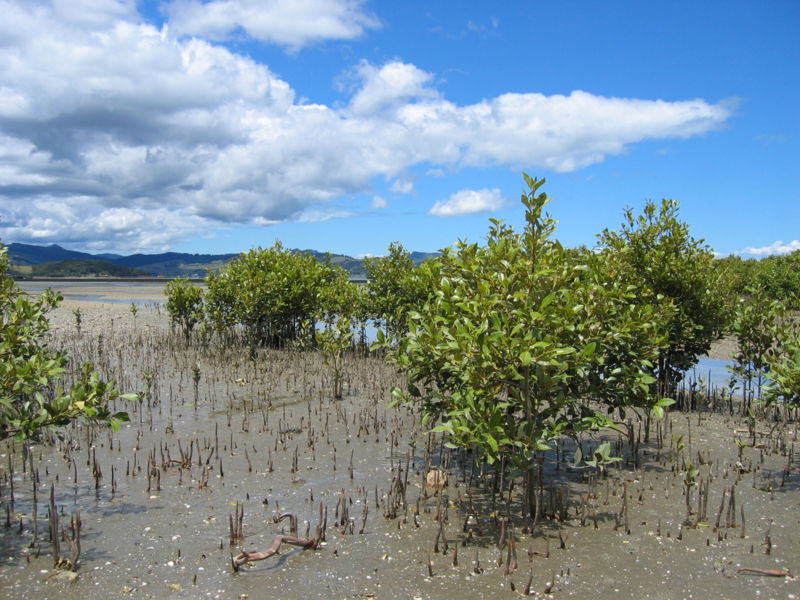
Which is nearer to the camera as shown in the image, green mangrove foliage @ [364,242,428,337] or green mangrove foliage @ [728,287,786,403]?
green mangrove foliage @ [728,287,786,403]

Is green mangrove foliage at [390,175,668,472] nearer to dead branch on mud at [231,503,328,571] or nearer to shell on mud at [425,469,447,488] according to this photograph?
shell on mud at [425,469,447,488]

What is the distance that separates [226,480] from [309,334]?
33.0ft

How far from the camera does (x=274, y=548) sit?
16.9ft

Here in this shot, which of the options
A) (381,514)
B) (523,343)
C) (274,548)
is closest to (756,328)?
(523,343)

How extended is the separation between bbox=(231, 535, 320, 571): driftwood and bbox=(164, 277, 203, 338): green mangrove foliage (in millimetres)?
13400

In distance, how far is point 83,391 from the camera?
198 inches

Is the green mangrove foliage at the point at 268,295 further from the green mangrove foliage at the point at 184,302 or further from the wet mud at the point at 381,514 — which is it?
the wet mud at the point at 381,514

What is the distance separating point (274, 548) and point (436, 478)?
2.42 meters

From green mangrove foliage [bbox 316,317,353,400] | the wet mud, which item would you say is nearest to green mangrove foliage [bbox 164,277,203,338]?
green mangrove foliage [bbox 316,317,353,400]

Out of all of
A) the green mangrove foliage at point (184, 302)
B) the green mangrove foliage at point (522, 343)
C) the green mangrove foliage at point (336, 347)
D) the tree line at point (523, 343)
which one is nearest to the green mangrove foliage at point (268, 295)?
the green mangrove foliage at point (184, 302)

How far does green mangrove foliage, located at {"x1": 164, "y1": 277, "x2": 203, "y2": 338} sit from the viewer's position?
17.8m

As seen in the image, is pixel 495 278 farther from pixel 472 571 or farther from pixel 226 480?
pixel 226 480

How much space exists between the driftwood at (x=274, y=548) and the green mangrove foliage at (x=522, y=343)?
1583mm

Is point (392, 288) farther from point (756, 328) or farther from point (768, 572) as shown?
point (768, 572)
